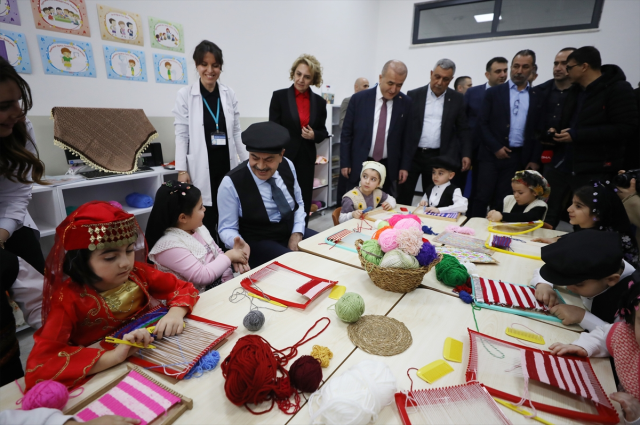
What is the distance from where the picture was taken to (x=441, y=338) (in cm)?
103

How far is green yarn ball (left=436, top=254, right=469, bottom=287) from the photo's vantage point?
4.38 ft

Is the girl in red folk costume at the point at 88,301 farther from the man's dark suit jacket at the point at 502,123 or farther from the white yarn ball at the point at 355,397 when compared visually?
the man's dark suit jacket at the point at 502,123

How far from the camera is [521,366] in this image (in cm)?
90

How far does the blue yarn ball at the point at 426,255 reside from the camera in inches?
48.4

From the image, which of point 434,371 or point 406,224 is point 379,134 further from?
point 434,371

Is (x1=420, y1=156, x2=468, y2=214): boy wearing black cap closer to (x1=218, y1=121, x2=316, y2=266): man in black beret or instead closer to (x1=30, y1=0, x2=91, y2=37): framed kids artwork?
(x1=218, y1=121, x2=316, y2=266): man in black beret

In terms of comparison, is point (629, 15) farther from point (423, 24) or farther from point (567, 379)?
point (567, 379)

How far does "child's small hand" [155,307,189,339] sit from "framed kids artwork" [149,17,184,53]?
2.90 m

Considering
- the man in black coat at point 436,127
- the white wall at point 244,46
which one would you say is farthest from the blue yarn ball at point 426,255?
the white wall at point 244,46

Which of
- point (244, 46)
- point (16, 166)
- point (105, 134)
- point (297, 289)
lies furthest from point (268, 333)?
point (244, 46)

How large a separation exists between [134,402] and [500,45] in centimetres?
630

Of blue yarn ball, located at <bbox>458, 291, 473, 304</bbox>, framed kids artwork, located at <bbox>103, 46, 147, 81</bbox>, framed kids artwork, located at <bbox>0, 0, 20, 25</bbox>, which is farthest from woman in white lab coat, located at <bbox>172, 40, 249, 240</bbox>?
blue yarn ball, located at <bbox>458, 291, 473, 304</bbox>

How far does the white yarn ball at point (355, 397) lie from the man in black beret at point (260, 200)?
3.83 feet

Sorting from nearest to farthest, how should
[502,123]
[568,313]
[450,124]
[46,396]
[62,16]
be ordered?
1. [46,396]
2. [568,313]
3. [62,16]
4. [450,124]
5. [502,123]
